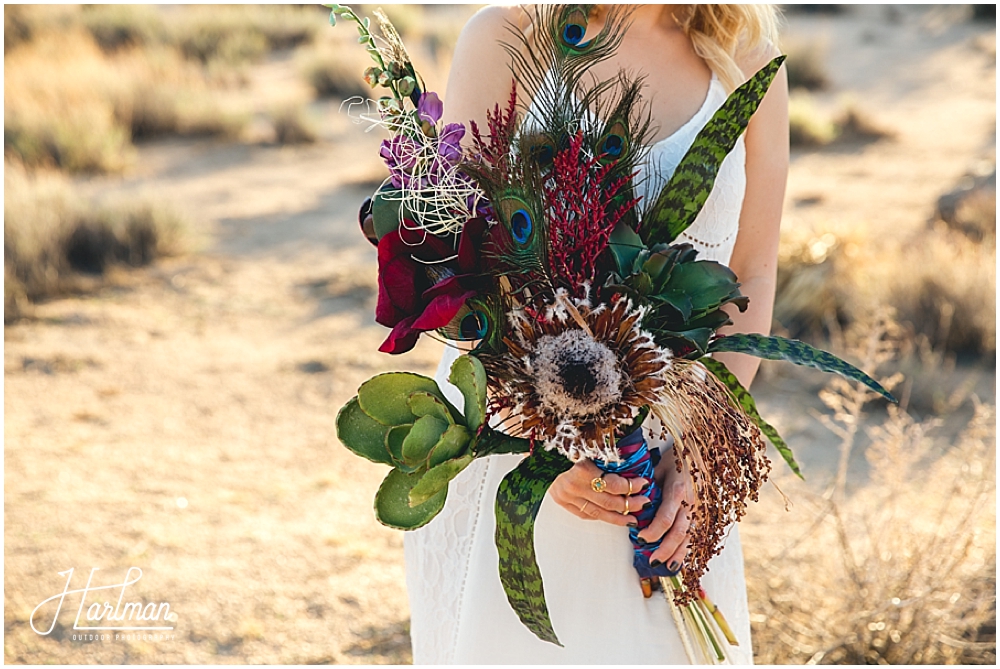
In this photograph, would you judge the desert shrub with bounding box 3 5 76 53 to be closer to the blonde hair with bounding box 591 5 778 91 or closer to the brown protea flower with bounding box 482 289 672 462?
the blonde hair with bounding box 591 5 778 91

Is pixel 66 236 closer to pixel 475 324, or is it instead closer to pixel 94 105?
pixel 94 105

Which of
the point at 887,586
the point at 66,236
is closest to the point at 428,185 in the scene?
the point at 887,586

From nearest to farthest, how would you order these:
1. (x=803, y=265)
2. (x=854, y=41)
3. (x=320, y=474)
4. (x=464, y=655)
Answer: (x=464, y=655) < (x=320, y=474) < (x=803, y=265) < (x=854, y=41)

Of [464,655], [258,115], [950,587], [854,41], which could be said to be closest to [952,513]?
[950,587]

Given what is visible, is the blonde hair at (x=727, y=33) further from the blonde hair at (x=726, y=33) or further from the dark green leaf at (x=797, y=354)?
the dark green leaf at (x=797, y=354)

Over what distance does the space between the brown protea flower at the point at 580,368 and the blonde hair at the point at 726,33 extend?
85 centimetres

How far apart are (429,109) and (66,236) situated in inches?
227

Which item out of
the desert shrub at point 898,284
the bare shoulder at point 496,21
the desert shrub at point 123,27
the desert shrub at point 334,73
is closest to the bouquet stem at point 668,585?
the bare shoulder at point 496,21

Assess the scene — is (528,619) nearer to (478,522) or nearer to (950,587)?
(478,522)

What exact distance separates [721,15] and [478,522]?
1.12 metres

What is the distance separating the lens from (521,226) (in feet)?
3.49

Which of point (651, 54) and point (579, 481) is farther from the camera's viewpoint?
point (651, 54)

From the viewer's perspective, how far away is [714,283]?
1104mm

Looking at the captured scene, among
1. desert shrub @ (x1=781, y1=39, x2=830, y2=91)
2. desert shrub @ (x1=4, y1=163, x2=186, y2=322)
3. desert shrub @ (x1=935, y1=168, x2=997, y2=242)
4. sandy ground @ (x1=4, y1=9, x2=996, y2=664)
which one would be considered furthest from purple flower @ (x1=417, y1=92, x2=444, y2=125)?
desert shrub @ (x1=781, y1=39, x2=830, y2=91)
